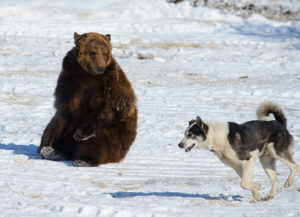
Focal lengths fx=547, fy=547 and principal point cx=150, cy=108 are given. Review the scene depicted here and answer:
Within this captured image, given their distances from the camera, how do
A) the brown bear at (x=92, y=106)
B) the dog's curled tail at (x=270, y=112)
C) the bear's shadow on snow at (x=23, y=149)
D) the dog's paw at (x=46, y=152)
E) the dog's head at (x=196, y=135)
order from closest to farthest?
the dog's head at (x=196, y=135), the dog's curled tail at (x=270, y=112), the brown bear at (x=92, y=106), the dog's paw at (x=46, y=152), the bear's shadow on snow at (x=23, y=149)

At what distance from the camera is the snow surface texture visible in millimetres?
5988

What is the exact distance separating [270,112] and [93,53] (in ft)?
8.35

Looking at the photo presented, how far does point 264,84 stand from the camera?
14438 millimetres

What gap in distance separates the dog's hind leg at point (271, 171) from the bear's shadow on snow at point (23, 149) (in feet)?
10.9

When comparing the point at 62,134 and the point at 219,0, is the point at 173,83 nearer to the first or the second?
the point at 62,134

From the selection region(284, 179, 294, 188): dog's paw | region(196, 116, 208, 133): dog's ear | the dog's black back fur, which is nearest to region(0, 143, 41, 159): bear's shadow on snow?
region(196, 116, 208, 133): dog's ear

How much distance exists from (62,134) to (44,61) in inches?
326

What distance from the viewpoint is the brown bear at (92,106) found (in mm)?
7641

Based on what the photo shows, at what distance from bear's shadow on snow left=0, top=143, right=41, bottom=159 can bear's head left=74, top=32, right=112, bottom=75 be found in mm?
1572

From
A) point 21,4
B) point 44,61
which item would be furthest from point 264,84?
point 21,4

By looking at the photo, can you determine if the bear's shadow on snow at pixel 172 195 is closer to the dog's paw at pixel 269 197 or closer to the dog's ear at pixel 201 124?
the dog's paw at pixel 269 197

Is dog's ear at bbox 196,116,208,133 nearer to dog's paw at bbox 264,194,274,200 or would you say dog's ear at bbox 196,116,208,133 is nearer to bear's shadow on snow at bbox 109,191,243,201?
bear's shadow on snow at bbox 109,191,243,201

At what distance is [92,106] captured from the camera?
7.75 m

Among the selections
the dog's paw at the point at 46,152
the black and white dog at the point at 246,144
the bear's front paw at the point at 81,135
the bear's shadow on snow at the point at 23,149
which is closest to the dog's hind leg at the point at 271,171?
the black and white dog at the point at 246,144
